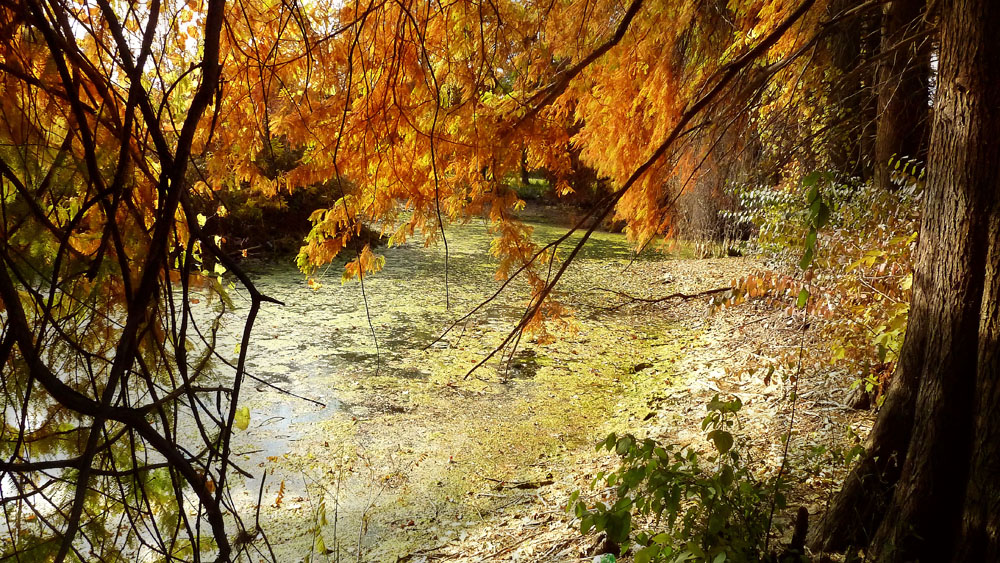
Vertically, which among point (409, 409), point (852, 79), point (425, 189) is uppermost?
point (852, 79)

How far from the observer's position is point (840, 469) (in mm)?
2557

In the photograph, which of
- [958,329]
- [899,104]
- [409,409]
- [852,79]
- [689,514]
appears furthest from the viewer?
[852,79]

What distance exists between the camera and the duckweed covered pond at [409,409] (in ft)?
9.52

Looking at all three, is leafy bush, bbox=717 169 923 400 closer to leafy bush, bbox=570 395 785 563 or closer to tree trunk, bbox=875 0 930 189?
tree trunk, bbox=875 0 930 189

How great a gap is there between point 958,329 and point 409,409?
3.18 meters

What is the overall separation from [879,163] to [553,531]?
111 inches

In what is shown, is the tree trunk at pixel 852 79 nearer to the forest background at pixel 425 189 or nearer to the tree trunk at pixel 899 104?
the forest background at pixel 425 189

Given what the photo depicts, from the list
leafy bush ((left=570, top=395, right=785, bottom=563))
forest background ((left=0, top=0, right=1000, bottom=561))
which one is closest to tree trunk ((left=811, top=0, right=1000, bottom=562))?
forest background ((left=0, top=0, right=1000, bottom=561))

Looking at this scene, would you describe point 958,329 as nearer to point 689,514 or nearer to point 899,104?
point 689,514

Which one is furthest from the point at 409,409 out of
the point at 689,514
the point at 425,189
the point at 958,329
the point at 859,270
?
the point at 958,329

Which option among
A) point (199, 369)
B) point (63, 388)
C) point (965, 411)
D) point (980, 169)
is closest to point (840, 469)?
point (965, 411)

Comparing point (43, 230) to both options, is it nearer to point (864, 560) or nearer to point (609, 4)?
point (864, 560)

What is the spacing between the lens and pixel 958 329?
152cm

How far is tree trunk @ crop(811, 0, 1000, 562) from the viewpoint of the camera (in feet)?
4.70
